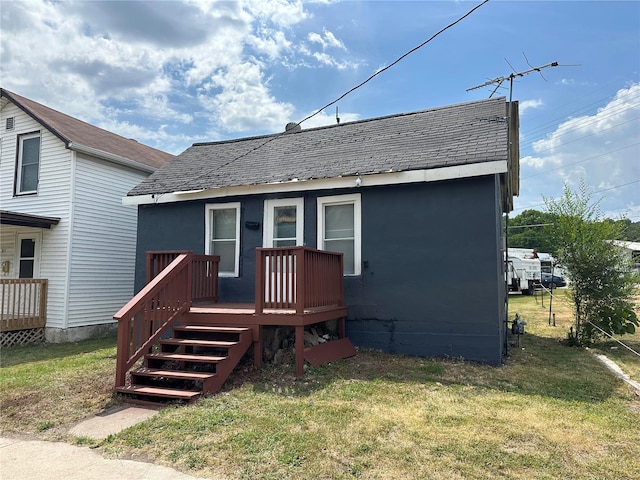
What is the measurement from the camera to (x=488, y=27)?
748 cm

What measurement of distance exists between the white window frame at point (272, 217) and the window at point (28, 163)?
24.0 ft

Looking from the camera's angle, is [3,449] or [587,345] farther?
[587,345]

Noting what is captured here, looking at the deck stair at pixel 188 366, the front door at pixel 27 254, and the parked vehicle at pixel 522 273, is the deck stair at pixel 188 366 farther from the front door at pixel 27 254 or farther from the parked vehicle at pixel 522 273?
the parked vehicle at pixel 522 273

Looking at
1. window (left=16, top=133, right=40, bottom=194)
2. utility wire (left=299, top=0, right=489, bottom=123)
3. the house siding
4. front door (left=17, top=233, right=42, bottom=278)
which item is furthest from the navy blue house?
window (left=16, top=133, right=40, bottom=194)

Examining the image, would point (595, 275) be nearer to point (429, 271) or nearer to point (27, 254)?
point (429, 271)

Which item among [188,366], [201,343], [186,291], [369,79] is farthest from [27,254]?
[369,79]

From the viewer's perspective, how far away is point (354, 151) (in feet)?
26.6

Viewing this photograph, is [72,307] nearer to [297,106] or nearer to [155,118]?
[155,118]

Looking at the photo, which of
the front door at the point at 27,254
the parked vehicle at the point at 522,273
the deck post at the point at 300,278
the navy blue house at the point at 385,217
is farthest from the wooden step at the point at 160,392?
the parked vehicle at the point at 522,273

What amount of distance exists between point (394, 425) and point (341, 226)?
4298mm

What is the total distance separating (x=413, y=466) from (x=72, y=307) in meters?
9.93

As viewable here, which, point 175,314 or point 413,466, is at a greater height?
point 175,314

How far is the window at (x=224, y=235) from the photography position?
8312 millimetres

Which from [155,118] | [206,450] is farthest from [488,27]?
[155,118]
